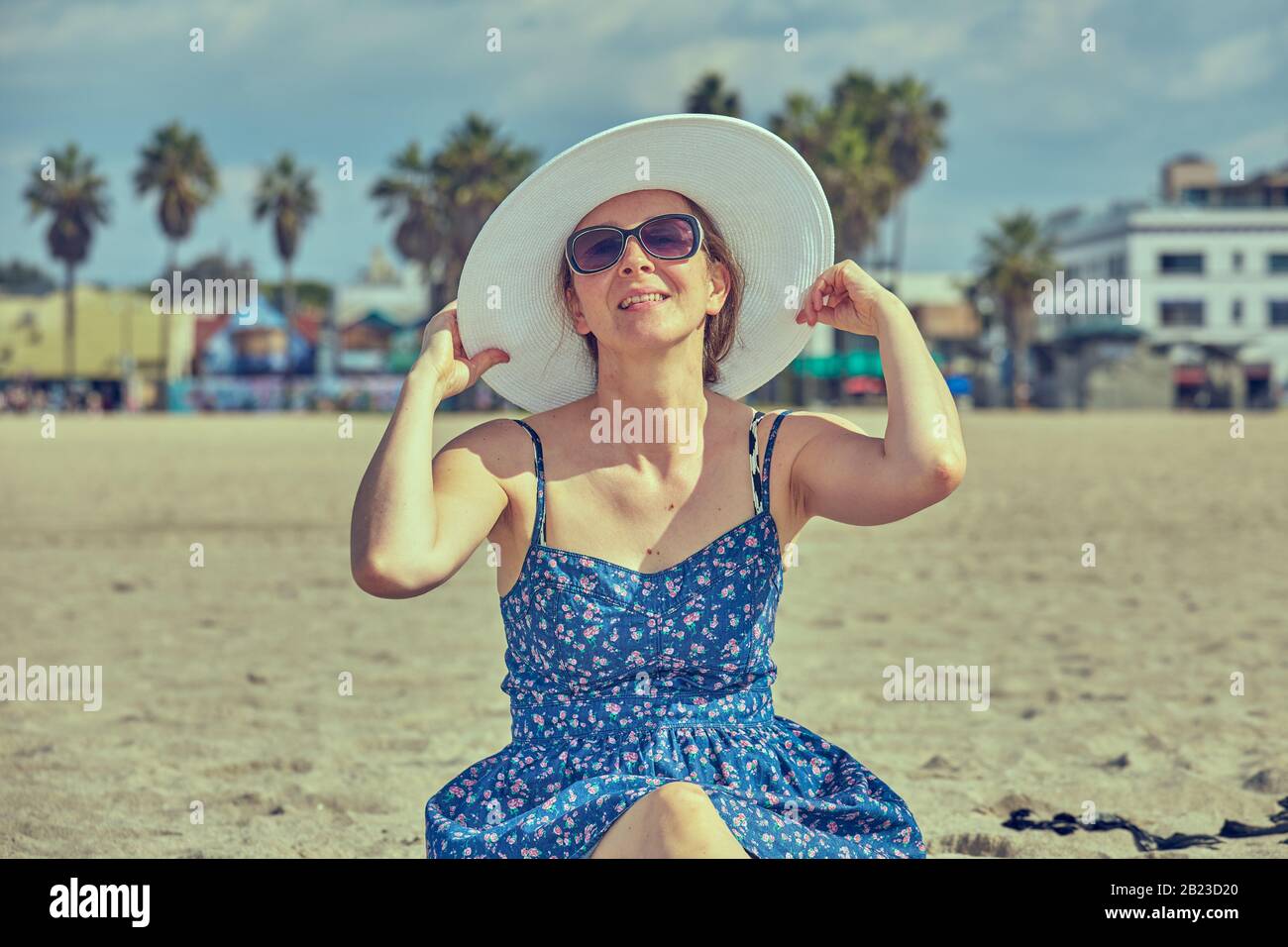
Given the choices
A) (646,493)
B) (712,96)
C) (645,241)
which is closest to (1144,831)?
(646,493)

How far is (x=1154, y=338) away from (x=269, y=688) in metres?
65.2

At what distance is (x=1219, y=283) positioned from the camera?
73.8m

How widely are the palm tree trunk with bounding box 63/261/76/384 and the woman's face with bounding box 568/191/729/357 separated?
232ft

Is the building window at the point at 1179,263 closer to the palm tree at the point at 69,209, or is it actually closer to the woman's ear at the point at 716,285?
the palm tree at the point at 69,209

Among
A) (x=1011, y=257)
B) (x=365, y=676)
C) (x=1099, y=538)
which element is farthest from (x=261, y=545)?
(x=1011, y=257)

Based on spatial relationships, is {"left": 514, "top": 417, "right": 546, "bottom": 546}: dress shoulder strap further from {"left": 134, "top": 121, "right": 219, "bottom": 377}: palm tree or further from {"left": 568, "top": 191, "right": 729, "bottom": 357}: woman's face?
{"left": 134, "top": 121, "right": 219, "bottom": 377}: palm tree

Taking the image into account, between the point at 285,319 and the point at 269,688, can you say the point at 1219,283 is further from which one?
the point at 269,688

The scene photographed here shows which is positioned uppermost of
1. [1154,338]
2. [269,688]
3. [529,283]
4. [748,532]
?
[1154,338]

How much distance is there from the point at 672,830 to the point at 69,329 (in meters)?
72.0

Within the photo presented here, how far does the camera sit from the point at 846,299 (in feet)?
10.6

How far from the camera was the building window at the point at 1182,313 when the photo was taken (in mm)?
73500

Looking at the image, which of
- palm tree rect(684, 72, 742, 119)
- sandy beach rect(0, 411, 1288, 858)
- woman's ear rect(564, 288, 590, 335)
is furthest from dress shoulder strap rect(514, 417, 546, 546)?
palm tree rect(684, 72, 742, 119)

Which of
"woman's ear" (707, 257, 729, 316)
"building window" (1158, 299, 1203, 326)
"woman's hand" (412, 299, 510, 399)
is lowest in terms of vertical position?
"woman's hand" (412, 299, 510, 399)

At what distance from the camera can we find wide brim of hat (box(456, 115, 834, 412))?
3.11 m
